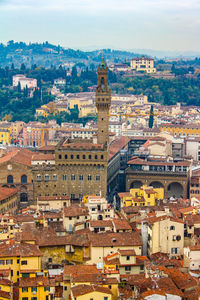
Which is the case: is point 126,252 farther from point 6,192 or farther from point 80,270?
point 6,192

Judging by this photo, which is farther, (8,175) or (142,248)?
(8,175)

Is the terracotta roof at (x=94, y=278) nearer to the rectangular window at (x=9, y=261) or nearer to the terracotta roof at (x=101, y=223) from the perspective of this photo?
the rectangular window at (x=9, y=261)

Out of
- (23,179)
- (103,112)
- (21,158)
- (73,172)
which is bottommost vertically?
(23,179)

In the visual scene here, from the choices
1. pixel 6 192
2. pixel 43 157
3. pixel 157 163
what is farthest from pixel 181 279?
pixel 157 163

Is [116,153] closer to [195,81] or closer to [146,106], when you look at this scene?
[146,106]

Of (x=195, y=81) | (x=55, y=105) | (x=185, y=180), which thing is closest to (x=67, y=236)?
(x=185, y=180)

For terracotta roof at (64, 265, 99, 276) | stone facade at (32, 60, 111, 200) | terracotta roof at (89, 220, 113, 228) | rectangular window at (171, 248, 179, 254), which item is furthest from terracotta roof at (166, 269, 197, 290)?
stone facade at (32, 60, 111, 200)

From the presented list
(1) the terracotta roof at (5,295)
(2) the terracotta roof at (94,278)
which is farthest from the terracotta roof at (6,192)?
(2) the terracotta roof at (94,278)

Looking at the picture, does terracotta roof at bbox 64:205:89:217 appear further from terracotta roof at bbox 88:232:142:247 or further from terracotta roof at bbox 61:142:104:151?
terracotta roof at bbox 61:142:104:151
